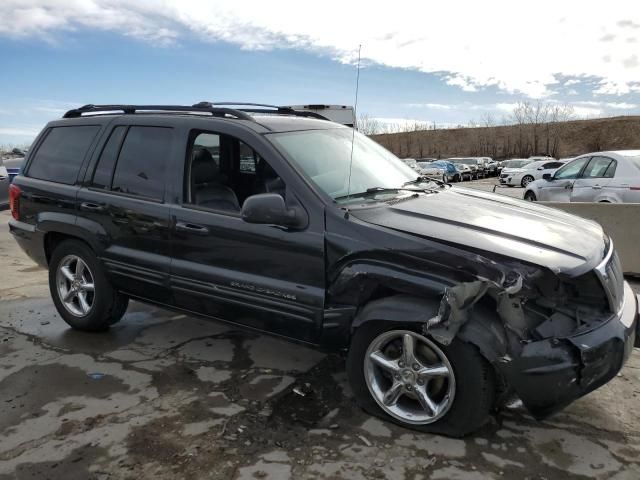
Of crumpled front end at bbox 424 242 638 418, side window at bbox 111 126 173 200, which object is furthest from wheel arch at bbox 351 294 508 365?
side window at bbox 111 126 173 200

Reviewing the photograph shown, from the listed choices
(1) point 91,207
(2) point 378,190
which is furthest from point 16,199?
(2) point 378,190

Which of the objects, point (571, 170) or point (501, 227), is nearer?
point (501, 227)

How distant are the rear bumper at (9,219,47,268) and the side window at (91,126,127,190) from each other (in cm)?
90

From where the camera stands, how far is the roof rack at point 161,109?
13.1 feet

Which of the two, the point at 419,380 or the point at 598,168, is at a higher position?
the point at 598,168

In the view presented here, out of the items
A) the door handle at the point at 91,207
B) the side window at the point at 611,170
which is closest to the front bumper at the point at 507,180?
the side window at the point at 611,170

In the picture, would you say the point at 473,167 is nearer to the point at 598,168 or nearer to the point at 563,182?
the point at 563,182

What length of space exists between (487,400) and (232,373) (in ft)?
6.10

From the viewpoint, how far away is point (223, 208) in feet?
12.5

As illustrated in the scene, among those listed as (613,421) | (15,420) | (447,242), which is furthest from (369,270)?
(15,420)

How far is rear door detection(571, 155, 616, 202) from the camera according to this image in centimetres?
992

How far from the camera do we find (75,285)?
4.82 meters

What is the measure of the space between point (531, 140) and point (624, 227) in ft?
275

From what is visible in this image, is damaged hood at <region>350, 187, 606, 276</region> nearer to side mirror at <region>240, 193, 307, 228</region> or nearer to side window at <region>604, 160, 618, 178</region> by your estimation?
side mirror at <region>240, 193, 307, 228</region>
